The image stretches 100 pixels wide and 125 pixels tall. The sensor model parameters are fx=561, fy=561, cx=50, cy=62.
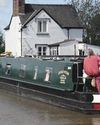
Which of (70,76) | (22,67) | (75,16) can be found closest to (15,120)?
(70,76)

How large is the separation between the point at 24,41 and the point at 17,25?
86.7 inches

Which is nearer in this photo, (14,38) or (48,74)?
(48,74)

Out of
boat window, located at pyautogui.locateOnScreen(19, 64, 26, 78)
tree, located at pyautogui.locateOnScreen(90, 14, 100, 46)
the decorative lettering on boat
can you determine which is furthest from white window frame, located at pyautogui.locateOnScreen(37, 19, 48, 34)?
the decorative lettering on boat

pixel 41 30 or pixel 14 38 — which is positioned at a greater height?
pixel 41 30

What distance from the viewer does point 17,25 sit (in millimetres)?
51094

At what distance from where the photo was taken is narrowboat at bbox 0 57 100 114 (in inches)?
546

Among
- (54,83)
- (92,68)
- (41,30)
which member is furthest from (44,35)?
(92,68)

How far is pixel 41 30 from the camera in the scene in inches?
1986

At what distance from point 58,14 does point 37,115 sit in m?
38.4

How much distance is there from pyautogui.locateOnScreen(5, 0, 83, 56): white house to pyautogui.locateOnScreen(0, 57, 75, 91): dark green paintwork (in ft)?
90.8

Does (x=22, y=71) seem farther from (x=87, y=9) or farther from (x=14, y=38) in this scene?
(x=87, y=9)

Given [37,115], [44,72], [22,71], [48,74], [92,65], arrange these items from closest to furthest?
[37,115]
[92,65]
[48,74]
[44,72]
[22,71]

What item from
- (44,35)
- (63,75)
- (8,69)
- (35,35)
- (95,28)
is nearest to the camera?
(63,75)

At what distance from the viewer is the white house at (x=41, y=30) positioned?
4959 cm
